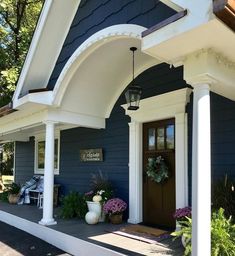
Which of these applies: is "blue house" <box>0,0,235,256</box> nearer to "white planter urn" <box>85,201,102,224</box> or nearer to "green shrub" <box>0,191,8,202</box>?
"white planter urn" <box>85,201,102,224</box>

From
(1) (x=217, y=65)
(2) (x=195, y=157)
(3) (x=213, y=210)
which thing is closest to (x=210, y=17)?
(1) (x=217, y=65)

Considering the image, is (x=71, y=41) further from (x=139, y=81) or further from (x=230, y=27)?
(x=230, y=27)

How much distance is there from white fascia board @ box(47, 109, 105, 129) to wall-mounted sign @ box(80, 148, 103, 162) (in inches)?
24.5

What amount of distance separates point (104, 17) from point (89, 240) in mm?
3573

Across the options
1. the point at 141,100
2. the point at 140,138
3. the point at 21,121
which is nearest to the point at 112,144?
the point at 140,138

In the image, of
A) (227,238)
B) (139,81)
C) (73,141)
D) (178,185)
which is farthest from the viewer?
(73,141)

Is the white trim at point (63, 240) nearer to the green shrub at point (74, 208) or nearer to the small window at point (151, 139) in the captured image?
the green shrub at point (74, 208)

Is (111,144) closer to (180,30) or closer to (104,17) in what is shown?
(104,17)

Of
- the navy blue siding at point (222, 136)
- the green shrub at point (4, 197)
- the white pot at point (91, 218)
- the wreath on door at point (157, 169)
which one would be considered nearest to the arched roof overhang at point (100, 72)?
the navy blue siding at point (222, 136)

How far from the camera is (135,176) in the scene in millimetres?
6578

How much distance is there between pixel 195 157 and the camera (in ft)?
10.8

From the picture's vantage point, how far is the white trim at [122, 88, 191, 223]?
5.61m

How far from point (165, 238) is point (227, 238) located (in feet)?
5.32

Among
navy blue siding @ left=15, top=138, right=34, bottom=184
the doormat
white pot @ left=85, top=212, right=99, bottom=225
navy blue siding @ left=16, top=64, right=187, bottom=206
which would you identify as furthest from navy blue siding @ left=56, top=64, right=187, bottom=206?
navy blue siding @ left=15, top=138, right=34, bottom=184
